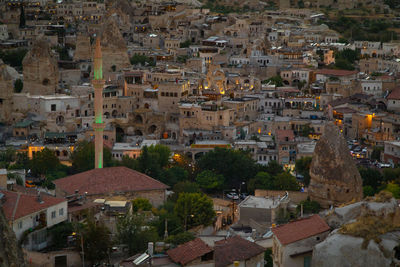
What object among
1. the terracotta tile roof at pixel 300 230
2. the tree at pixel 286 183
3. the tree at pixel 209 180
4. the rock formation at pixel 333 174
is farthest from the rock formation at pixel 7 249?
the tree at pixel 209 180

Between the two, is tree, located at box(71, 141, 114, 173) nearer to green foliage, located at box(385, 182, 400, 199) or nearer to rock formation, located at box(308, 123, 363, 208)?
rock formation, located at box(308, 123, 363, 208)

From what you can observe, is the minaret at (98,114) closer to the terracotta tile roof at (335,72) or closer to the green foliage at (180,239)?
the green foliage at (180,239)

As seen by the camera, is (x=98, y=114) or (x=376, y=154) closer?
(x=98, y=114)

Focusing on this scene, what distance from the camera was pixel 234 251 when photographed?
2406 cm

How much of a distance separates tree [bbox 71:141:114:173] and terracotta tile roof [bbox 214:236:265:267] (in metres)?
18.4

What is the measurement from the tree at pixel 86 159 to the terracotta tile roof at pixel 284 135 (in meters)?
9.10

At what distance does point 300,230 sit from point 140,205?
35.7ft

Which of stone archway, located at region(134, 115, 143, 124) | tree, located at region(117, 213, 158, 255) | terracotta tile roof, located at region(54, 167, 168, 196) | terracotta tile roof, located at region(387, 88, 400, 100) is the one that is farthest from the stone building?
terracotta tile roof, located at region(387, 88, 400, 100)

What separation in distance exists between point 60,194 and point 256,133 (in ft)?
57.3

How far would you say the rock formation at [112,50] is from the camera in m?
62.8

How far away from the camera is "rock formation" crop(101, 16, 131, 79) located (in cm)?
6281

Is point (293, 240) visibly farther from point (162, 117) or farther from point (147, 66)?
point (147, 66)

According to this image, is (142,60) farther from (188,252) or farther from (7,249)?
(7,249)

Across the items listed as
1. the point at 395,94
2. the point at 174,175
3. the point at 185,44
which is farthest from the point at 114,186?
the point at 185,44
